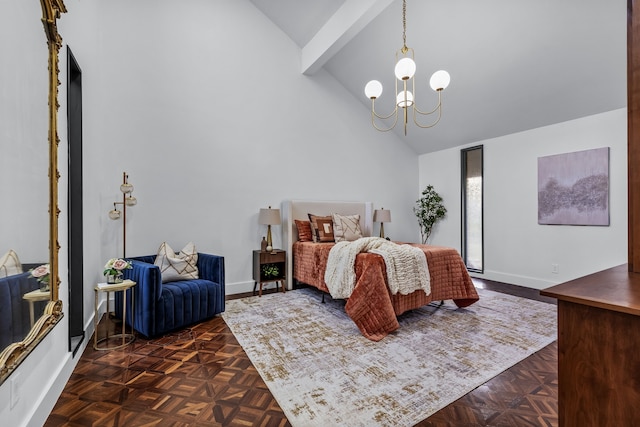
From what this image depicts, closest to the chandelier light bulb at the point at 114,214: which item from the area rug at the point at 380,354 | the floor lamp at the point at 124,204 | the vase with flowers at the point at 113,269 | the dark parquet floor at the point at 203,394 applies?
the floor lamp at the point at 124,204

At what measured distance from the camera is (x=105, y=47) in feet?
11.4

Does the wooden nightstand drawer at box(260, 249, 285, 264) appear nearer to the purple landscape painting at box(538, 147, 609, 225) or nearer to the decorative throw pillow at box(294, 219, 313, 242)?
the decorative throw pillow at box(294, 219, 313, 242)

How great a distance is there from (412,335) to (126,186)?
319cm

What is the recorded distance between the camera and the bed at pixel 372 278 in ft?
9.12

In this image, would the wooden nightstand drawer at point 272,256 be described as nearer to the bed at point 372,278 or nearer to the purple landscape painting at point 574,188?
the bed at point 372,278

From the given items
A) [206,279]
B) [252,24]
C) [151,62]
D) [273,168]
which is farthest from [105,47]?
[206,279]

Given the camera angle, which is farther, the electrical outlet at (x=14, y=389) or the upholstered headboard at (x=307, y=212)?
the upholstered headboard at (x=307, y=212)

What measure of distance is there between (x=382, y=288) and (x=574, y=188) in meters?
3.24

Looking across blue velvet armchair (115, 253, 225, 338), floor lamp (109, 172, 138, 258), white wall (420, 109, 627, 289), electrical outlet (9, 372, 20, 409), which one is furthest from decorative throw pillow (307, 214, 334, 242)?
electrical outlet (9, 372, 20, 409)

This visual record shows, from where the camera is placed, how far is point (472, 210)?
17.6ft

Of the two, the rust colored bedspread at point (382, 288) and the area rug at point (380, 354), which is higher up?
the rust colored bedspread at point (382, 288)

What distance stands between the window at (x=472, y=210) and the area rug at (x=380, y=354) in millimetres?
1578

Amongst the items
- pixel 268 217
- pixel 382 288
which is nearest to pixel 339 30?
pixel 268 217

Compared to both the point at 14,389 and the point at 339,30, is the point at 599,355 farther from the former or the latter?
the point at 339,30
